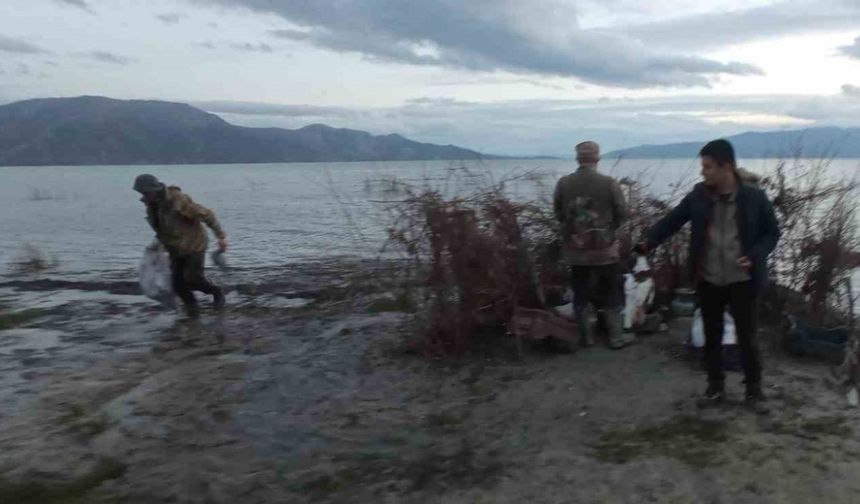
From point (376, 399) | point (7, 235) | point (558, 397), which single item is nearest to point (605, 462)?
point (558, 397)

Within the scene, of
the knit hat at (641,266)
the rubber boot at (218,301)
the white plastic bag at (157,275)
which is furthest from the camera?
the rubber boot at (218,301)

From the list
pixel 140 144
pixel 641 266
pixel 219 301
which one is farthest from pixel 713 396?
pixel 140 144

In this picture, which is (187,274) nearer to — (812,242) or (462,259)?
(462,259)

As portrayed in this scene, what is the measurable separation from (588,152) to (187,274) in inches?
215

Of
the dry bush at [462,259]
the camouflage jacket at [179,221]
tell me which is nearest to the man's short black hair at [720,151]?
the dry bush at [462,259]

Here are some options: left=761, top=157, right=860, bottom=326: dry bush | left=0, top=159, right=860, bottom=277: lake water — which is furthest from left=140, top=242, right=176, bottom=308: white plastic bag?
left=761, top=157, right=860, bottom=326: dry bush

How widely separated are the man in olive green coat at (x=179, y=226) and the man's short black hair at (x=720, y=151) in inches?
244

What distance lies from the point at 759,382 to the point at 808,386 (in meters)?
0.77

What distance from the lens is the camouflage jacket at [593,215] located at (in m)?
7.38

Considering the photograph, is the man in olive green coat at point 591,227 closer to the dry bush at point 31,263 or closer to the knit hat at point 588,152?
the knit hat at point 588,152

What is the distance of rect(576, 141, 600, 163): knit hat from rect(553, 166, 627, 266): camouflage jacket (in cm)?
7

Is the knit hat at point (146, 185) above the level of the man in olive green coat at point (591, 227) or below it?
above

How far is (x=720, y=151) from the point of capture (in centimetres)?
559

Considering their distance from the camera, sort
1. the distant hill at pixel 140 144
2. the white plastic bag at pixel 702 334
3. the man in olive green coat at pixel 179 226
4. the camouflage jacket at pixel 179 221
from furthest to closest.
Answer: the distant hill at pixel 140 144 → the camouflage jacket at pixel 179 221 → the man in olive green coat at pixel 179 226 → the white plastic bag at pixel 702 334
